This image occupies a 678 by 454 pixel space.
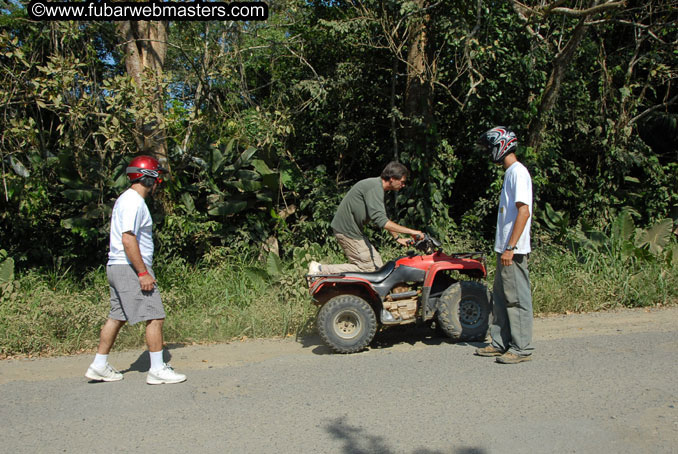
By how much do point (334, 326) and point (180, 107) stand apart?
4938 mm

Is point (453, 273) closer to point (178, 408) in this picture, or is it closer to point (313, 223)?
point (313, 223)

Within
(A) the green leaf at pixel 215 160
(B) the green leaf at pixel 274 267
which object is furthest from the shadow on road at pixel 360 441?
(A) the green leaf at pixel 215 160

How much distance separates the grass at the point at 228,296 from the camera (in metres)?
6.17

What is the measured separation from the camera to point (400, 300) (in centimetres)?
581

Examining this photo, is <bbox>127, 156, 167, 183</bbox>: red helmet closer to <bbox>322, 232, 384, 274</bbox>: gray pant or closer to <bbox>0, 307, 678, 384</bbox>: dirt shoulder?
<bbox>0, 307, 678, 384</bbox>: dirt shoulder

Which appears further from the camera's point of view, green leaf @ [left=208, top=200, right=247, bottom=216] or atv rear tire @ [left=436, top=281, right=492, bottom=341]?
green leaf @ [left=208, top=200, right=247, bottom=216]

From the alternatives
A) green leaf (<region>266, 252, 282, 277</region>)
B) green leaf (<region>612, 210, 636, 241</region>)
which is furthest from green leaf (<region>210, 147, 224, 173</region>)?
green leaf (<region>612, 210, 636, 241</region>)

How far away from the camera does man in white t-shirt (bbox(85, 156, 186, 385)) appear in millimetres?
4871

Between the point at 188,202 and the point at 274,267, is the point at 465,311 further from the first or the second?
the point at 188,202

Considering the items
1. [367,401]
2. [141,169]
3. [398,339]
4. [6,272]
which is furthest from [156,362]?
[6,272]

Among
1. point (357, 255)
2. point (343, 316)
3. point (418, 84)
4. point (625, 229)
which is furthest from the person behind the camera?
point (418, 84)

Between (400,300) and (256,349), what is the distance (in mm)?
1591

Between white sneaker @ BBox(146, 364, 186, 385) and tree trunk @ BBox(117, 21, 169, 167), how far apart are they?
4.01 metres

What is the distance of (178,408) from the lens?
4.32 meters
